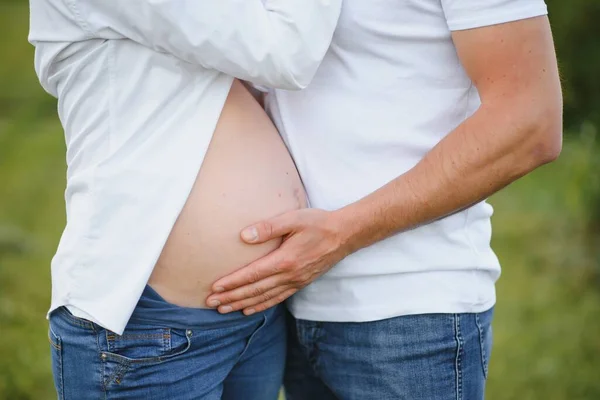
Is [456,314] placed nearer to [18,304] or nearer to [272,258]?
[272,258]

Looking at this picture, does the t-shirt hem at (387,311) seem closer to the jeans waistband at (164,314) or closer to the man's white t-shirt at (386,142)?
the man's white t-shirt at (386,142)

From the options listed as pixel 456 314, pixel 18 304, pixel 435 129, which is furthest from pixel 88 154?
pixel 18 304

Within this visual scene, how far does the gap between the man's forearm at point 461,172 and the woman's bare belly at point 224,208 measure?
15 centimetres

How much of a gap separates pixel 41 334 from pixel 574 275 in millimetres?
2943

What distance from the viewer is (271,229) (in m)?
1.49

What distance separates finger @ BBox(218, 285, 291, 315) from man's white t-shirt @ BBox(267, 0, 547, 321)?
0.09m

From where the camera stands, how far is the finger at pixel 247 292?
1483 mm

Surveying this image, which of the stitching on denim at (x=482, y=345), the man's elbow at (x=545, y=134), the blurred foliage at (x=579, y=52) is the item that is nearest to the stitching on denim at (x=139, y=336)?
the stitching on denim at (x=482, y=345)

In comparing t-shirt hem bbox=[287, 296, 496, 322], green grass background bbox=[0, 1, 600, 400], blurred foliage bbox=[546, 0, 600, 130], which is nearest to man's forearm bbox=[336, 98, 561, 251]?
t-shirt hem bbox=[287, 296, 496, 322]

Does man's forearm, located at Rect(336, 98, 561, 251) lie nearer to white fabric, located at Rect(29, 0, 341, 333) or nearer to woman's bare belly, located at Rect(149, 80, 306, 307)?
woman's bare belly, located at Rect(149, 80, 306, 307)

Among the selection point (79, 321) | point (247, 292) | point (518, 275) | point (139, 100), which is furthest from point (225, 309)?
point (518, 275)

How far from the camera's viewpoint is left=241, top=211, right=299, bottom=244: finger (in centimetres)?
148

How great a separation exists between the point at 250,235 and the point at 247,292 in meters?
0.11

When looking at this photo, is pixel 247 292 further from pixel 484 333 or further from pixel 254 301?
pixel 484 333
